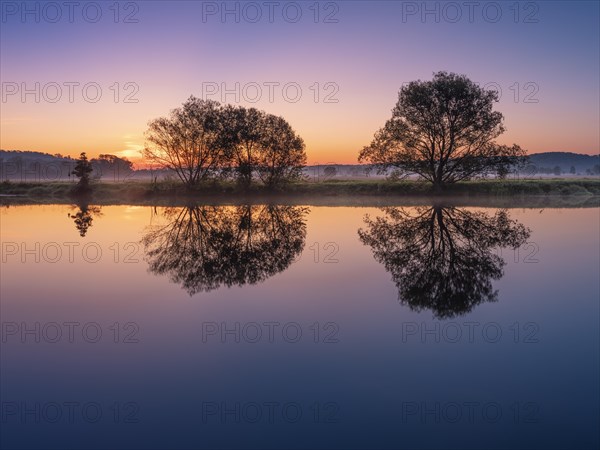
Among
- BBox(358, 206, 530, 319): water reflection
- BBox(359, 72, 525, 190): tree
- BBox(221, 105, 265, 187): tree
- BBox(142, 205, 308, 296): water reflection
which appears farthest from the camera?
BBox(221, 105, 265, 187): tree

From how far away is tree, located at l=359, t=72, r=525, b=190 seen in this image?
209ft

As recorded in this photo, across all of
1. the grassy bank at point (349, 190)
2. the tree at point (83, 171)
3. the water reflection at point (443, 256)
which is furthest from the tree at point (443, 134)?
the tree at point (83, 171)

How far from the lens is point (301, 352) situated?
881cm

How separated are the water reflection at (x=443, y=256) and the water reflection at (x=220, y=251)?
4.47m

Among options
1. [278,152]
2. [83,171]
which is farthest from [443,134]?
[83,171]

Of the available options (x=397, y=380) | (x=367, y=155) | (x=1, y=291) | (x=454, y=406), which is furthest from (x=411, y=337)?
(x=367, y=155)

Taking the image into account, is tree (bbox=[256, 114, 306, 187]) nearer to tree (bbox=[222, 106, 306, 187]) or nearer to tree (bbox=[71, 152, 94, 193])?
tree (bbox=[222, 106, 306, 187])

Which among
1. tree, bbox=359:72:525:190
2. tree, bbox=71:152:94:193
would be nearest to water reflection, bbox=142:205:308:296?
tree, bbox=359:72:525:190

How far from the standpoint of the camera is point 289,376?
773 centimetres

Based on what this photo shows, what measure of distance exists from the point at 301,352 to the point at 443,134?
61979 millimetres

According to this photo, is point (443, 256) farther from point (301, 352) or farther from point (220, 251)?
point (301, 352)

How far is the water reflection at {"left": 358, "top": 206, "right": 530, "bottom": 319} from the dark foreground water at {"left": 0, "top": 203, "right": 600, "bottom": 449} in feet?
0.41

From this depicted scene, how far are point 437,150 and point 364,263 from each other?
52.4 m

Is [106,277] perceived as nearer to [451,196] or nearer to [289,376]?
[289,376]
